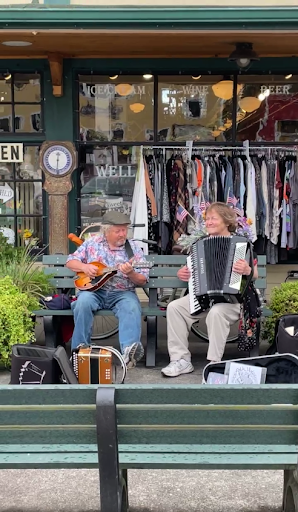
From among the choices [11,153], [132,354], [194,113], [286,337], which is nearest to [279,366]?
[286,337]

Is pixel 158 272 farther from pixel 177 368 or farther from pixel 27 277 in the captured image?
pixel 27 277

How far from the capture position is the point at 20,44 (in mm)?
5805

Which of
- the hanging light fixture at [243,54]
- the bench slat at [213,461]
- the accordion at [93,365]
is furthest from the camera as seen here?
the hanging light fixture at [243,54]

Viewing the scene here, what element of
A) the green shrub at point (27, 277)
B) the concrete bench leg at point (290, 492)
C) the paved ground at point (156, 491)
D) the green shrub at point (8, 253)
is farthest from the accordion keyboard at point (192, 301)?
the concrete bench leg at point (290, 492)

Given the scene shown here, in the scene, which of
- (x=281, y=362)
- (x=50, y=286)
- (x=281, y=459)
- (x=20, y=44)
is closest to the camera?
(x=281, y=459)

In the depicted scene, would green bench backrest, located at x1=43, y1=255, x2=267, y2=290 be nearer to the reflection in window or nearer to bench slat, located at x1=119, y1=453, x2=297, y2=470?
the reflection in window

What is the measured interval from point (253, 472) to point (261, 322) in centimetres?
181

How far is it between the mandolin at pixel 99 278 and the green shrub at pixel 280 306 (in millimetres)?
1121

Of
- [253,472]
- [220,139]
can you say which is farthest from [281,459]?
[220,139]

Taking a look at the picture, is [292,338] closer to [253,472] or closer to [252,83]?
[253,472]

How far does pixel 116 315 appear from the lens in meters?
4.52

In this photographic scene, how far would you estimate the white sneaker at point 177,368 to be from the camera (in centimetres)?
441

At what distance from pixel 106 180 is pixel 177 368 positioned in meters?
3.28

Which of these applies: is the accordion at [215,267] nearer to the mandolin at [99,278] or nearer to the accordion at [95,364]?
the mandolin at [99,278]
